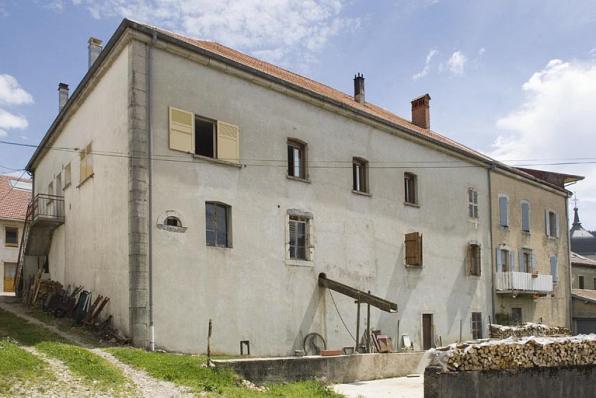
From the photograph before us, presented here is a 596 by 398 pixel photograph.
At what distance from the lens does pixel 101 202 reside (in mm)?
16219

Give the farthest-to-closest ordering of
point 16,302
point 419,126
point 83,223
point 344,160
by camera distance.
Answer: point 419,126 → point 16,302 → point 344,160 → point 83,223

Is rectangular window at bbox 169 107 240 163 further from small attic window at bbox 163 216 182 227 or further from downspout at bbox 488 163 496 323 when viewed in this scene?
downspout at bbox 488 163 496 323

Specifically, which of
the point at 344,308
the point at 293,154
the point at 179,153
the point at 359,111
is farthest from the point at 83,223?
the point at 359,111

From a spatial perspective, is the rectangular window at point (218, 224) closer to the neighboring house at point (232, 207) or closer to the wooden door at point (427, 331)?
the neighboring house at point (232, 207)

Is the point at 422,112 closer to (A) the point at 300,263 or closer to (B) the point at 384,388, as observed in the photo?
(A) the point at 300,263

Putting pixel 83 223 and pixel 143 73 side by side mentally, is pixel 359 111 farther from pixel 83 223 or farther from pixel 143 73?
pixel 83 223

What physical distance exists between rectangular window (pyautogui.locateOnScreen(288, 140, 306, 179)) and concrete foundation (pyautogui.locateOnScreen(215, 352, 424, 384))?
6.16 m

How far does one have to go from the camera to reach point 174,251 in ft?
47.5

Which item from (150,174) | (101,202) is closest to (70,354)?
(150,174)

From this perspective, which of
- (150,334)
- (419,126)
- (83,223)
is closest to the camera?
(150,334)

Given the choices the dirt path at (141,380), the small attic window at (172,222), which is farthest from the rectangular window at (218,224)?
the dirt path at (141,380)

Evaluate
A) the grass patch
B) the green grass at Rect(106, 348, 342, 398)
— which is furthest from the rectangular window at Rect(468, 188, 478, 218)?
the grass patch

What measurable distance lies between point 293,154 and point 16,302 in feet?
38.9

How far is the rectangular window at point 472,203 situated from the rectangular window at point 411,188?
4.00 m
